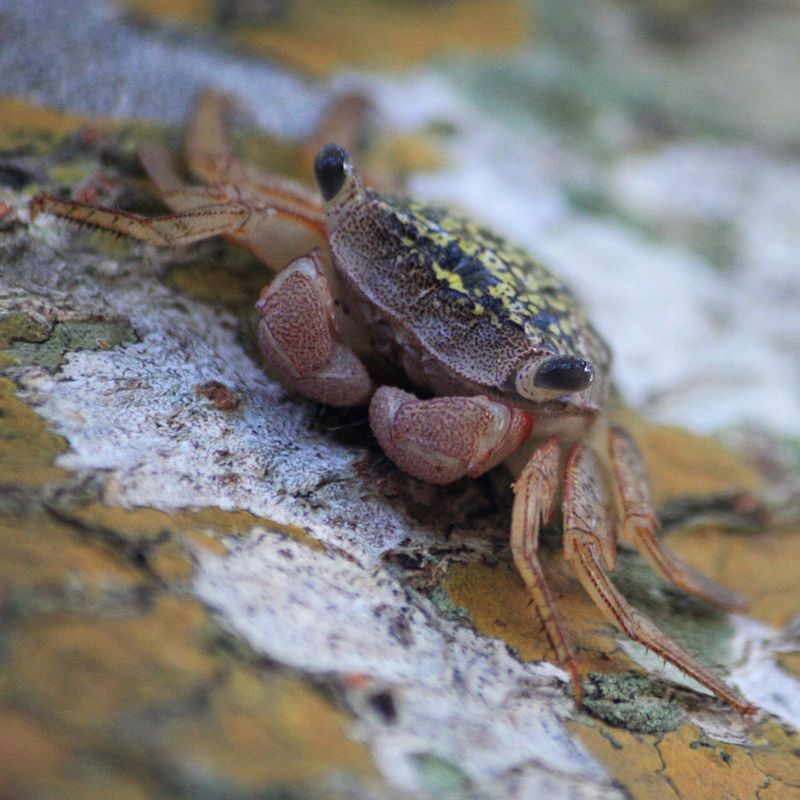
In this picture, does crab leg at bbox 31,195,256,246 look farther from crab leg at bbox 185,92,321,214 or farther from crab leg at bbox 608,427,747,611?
crab leg at bbox 608,427,747,611

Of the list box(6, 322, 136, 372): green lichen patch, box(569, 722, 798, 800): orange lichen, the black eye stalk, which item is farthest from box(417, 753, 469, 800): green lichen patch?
box(6, 322, 136, 372): green lichen patch

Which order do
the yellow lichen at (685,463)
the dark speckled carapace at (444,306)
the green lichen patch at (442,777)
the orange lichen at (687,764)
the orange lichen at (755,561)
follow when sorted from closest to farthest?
the green lichen patch at (442,777), the orange lichen at (687,764), the dark speckled carapace at (444,306), the orange lichen at (755,561), the yellow lichen at (685,463)

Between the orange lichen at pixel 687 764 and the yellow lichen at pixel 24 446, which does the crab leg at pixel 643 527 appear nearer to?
the orange lichen at pixel 687 764

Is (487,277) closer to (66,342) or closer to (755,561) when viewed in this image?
(66,342)

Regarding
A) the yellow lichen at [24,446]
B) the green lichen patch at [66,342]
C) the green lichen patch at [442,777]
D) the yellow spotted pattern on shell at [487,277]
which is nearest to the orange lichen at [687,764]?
the green lichen patch at [442,777]

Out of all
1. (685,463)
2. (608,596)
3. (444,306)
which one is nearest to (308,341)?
(444,306)

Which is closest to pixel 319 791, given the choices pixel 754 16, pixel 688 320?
pixel 688 320

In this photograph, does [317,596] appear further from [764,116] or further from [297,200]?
[764,116]
